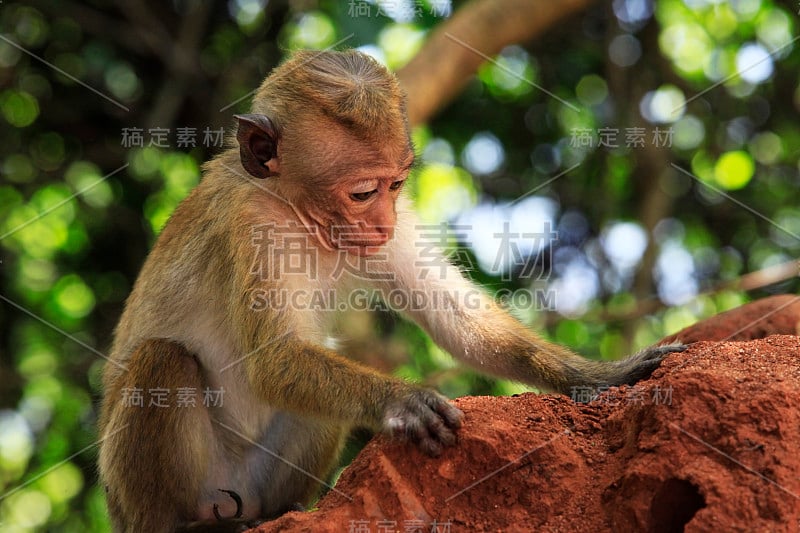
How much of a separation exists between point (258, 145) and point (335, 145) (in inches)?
15.7

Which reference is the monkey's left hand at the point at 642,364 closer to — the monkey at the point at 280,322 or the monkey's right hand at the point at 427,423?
the monkey at the point at 280,322

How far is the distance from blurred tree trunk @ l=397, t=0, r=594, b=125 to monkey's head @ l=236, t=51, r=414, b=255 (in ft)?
9.14

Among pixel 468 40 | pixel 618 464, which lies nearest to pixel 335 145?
pixel 618 464

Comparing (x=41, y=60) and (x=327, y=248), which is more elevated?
(x=41, y=60)

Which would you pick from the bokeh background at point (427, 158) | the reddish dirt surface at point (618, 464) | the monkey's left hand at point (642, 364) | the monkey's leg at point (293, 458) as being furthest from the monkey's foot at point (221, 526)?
the bokeh background at point (427, 158)

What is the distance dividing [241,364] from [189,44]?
4.88 metres

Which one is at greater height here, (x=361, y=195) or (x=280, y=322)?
(x=361, y=195)

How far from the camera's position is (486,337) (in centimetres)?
438

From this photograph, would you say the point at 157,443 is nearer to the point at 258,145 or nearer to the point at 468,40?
the point at 258,145

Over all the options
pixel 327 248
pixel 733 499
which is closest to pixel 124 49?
pixel 327 248

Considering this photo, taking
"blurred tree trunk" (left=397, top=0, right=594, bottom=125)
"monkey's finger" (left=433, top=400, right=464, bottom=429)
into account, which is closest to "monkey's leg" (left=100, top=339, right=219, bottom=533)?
"monkey's finger" (left=433, top=400, right=464, bottom=429)

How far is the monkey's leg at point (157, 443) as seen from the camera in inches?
160

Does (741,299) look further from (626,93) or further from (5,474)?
(5,474)

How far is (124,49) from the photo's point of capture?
28.1 feet
